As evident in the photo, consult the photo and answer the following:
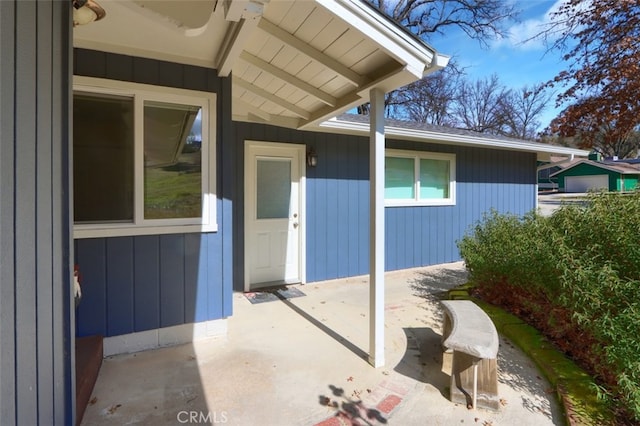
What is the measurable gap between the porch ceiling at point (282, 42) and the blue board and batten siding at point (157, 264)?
5.4 inches

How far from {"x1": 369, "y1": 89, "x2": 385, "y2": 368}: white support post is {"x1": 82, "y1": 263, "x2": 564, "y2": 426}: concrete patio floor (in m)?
0.23

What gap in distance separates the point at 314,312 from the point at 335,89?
94.0 inches

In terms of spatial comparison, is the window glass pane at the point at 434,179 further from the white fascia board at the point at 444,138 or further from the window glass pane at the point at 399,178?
the white fascia board at the point at 444,138

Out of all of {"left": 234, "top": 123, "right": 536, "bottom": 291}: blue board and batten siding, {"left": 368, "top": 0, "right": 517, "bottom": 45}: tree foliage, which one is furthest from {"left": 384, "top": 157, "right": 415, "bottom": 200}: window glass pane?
{"left": 368, "top": 0, "right": 517, "bottom": 45}: tree foliage

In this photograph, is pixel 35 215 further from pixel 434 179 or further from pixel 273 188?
pixel 434 179

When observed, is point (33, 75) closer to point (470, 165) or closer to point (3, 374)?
point (3, 374)

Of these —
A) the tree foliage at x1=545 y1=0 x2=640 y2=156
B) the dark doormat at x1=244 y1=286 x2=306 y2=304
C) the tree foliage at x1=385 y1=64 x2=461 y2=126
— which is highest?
the tree foliage at x1=385 y1=64 x2=461 y2=126

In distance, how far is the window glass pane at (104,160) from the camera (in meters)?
2.90

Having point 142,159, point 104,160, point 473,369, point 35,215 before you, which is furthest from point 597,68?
point 35,215

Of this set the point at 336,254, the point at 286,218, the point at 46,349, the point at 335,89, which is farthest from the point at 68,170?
the point at 336,254

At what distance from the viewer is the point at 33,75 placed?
1145mm

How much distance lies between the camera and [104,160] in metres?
3.04

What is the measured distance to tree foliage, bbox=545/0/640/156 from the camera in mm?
5242

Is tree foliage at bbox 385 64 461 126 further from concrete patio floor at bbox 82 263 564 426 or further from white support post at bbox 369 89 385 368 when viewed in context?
concrete patio floor at bbox 82 263 564 426
